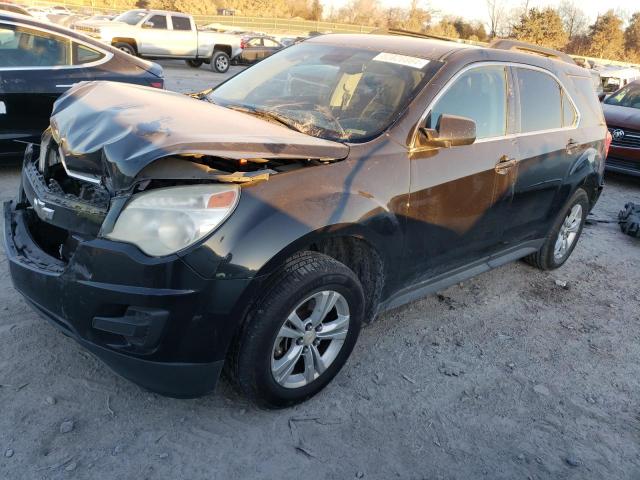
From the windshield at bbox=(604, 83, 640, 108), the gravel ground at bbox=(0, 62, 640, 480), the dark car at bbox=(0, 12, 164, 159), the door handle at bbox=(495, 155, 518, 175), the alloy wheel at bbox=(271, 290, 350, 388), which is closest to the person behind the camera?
the gravel ground at bbox=(0, 62, 640, 480)

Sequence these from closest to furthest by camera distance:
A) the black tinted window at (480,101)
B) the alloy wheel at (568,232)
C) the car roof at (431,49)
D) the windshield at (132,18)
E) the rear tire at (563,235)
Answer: the black tinted window at (480,101)
the car roof at (431,49)
the rear tire at (563,235)
the alloy wheel at (568,232)
the windshield at (132,18)

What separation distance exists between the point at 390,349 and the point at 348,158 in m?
1.32

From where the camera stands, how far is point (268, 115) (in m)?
3.34

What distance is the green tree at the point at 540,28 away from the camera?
45281 millimetres

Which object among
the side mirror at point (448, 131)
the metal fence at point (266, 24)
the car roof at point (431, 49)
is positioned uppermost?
the car roof at point (431, 49)

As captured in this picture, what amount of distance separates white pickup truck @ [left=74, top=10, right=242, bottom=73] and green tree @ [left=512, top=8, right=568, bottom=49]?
32.5 m

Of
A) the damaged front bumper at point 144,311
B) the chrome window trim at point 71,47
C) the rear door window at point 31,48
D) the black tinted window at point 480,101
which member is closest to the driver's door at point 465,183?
the black tinted window at point 480,101

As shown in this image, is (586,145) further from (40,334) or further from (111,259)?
(40,334)

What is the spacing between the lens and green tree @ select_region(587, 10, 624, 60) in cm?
5253

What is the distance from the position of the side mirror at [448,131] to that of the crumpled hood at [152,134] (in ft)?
1.91

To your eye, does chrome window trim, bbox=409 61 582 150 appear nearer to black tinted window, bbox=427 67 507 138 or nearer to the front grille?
black tinted window, bbox=427 67 507 138

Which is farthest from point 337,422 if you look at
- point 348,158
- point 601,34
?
point 601,34

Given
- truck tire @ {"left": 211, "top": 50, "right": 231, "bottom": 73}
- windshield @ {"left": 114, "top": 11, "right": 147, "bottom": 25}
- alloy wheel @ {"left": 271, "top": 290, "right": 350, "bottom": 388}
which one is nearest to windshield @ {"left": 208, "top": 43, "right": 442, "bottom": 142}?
alloy wheel @ {"left": 271, "top": 290, "right": 350, "bottom": 388}

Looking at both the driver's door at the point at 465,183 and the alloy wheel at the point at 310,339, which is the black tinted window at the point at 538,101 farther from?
the alloy wheel at the point at 310,339
